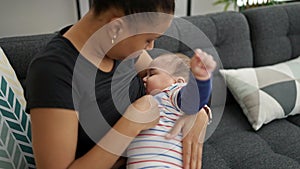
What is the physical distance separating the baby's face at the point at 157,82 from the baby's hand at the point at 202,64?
358mm

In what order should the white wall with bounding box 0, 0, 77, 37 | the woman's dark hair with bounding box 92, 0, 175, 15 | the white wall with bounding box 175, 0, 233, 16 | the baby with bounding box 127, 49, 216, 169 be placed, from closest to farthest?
the woman's dark hair with bounding box 92, 0, 175, 15
the baby with bounding box 127, 49, 216, 169
the white wall with bounding box 0, 0, 77, 37
the white wall with bounding box 175, 0, 233, 16

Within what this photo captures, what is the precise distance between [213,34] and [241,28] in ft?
0.58

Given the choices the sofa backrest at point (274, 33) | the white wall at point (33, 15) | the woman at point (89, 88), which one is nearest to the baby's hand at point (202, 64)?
the woman at point (89, 88)

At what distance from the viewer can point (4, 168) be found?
99cm

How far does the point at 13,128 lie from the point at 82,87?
0.30 metres

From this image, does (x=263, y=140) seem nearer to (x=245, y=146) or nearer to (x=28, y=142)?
(x=245, y=146)

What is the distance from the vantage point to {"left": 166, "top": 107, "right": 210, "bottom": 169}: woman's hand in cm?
104

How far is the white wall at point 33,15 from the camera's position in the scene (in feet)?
7.37

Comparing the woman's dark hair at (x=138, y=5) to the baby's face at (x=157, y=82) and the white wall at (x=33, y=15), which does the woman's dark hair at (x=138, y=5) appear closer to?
the baby's face at (x=157, y=82)

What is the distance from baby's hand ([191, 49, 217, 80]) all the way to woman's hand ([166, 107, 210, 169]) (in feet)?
0.89

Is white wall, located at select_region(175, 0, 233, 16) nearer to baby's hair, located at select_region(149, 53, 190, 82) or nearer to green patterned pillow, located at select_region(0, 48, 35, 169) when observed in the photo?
baby's hair, located at select_region(149, 53, 190, 82)

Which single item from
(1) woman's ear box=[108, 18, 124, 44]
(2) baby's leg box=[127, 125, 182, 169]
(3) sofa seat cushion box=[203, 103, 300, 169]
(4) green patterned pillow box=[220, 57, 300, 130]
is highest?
(1) woman's ear box=[108, 18, 124, 44]

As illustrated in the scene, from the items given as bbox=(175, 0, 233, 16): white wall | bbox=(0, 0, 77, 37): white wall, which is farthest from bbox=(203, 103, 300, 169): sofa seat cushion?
bbox=(0, 0, 77, 37): white wall

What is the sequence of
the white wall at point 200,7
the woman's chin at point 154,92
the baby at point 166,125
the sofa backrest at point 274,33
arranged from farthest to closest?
the white wall at point 200,7
the sofa backrest at point 274,33
the woman's chin at point 154,92
the baby at point 166,125
